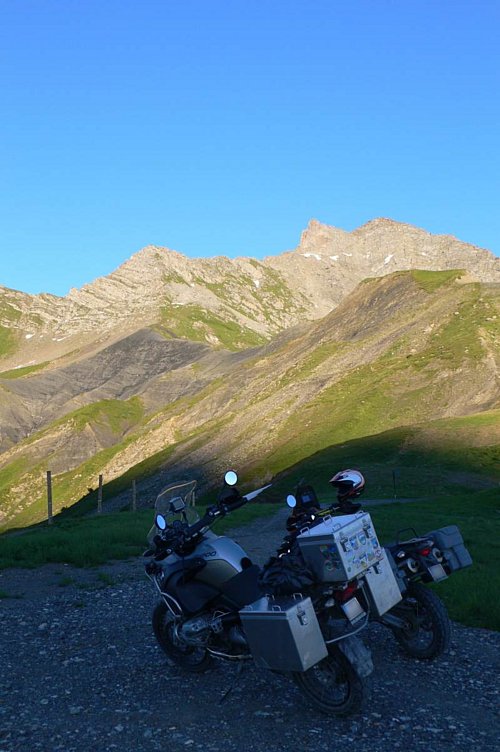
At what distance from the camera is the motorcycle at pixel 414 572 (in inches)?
368

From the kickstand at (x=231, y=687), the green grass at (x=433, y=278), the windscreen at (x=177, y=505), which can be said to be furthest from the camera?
the green grass at (x=433, y=278)

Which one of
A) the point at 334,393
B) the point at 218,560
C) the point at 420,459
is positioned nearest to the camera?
the point at 218,560

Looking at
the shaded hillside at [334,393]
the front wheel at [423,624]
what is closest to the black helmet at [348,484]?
the front wheel at [423,624]

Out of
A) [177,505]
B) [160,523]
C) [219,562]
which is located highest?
[177,505]

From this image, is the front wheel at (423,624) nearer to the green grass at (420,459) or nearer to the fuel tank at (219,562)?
the fuel tank at (219,562)

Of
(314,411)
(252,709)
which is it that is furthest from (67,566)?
(314,411)

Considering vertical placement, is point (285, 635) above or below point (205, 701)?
above

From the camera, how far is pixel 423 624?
31.5 feet

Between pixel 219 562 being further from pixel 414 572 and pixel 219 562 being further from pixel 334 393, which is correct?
pixel 334 393

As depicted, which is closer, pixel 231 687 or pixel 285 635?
pixel 285 635

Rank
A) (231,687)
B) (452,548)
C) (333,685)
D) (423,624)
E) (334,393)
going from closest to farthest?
(333,685) < (231,687) < (423,624) < (452,548) < (334,393)

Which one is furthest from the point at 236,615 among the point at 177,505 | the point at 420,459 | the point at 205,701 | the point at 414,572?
the point at 420,459

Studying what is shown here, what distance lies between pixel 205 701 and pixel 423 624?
326 cm

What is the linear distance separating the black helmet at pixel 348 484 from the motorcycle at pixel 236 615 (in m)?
1.29
